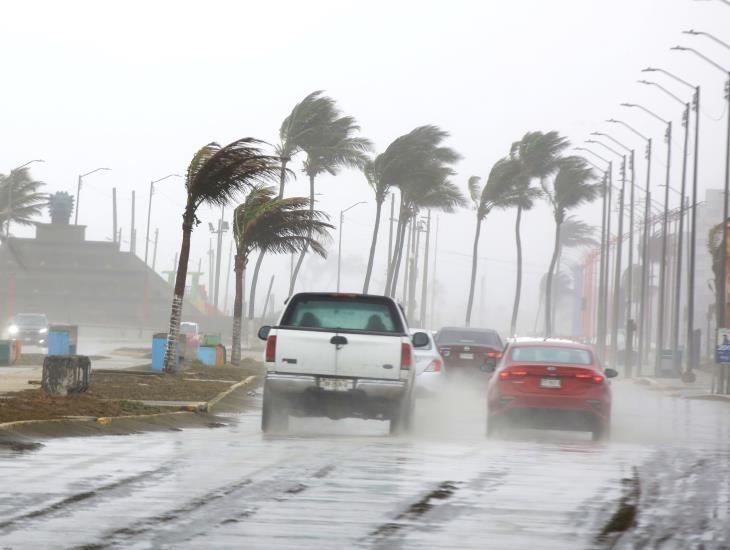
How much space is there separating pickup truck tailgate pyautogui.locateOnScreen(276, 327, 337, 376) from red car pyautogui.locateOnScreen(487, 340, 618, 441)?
2.97 meters

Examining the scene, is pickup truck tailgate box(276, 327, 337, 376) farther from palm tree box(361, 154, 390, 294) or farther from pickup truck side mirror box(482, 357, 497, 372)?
palm tree box(361, 154, 390, 294)

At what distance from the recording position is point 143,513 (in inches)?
434

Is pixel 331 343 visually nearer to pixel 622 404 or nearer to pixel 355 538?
pixel 355 538

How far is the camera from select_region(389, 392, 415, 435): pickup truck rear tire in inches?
807

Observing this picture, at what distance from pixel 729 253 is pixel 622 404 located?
123 feet

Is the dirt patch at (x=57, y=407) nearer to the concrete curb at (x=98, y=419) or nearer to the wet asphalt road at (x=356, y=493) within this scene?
the concrete curb at (x=98, y=419)

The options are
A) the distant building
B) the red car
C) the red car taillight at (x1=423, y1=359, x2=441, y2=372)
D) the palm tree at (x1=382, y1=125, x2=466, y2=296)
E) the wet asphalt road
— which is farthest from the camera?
the distant building

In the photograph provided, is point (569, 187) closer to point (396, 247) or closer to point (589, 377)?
point (396, 247)

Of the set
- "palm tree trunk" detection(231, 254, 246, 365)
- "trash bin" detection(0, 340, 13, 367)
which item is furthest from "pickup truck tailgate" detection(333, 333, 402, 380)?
"palm tree trunk" detection(231, 254, 246, 365)

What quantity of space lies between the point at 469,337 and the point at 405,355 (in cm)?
1530

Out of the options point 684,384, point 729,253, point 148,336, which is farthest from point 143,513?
point 148,336

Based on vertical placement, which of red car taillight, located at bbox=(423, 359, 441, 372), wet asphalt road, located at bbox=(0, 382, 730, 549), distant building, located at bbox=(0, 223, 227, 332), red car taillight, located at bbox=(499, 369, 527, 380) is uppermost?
distant building, located at bbox=(0, 223, 227, 332)

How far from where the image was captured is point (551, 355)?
2244 centimetres

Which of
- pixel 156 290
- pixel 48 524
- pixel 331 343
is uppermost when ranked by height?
pixel 156 290
